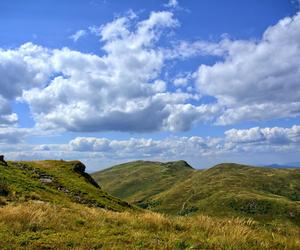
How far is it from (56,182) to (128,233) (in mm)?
46174

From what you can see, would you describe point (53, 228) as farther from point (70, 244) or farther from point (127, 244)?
point (127, 244)

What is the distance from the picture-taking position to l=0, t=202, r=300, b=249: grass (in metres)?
12.5

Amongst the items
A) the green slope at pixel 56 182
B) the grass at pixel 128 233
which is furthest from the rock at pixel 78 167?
the grass at pixel 128 233

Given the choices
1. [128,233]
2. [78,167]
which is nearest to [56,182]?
[78,167]

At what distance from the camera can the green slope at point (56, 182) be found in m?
46.6

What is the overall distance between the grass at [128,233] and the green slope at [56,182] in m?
28.2

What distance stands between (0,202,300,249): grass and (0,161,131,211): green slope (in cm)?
2821

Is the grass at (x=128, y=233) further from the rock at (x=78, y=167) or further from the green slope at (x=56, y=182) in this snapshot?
the rock at (x=78, y=167)

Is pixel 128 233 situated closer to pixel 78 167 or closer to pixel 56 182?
pixel 56 182

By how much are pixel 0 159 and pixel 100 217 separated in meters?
46.4

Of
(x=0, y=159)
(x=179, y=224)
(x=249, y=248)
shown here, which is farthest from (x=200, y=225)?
(x=0, y=159)

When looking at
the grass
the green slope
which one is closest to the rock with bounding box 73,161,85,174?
the green slope

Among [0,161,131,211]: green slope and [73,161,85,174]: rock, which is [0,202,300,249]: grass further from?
[73,161,85,174]: rock

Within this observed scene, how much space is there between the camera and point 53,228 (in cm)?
1472
